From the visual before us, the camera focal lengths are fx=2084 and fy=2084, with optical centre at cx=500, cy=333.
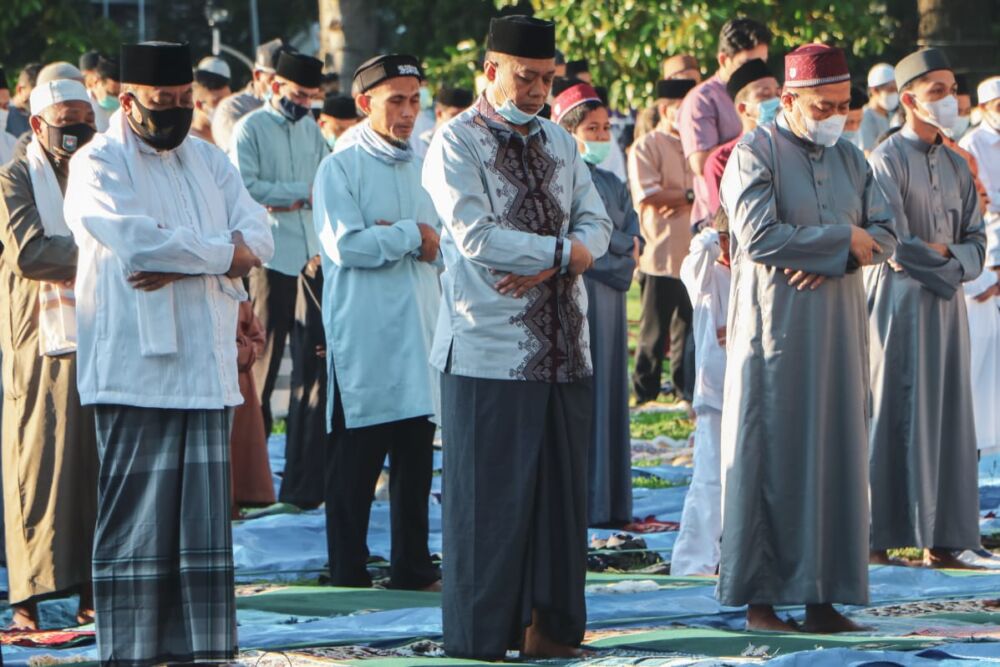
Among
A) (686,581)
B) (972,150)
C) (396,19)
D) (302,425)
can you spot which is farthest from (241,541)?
(396,19)

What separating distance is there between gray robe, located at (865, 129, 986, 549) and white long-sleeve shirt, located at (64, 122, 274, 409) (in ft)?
10.5

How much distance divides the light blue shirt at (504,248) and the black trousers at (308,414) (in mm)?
3461

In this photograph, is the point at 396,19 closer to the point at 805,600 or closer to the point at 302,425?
the point at 302,425

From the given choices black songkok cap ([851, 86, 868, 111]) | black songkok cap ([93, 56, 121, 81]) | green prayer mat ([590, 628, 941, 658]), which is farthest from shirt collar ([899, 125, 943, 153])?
black songkok cap ([93, 56, 121, 81])

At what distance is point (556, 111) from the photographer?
9.70 metres

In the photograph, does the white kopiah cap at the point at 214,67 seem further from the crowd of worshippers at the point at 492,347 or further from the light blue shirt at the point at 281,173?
the crowd of worshippers at the point at 492,347

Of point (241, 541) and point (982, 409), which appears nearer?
point (241, 541)

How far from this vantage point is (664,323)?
1396 cm

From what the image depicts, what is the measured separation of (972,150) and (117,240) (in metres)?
6.01

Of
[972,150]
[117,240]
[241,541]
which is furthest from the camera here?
[972,150]

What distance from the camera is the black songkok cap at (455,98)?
13477mm

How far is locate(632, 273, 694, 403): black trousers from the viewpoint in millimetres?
13883

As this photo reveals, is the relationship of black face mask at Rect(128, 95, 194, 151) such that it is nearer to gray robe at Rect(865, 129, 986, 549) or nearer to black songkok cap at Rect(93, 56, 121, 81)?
gray robe at Rect(865, 129, 986, 549)

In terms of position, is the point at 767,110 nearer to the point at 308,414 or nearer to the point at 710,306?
the point at 710,306
